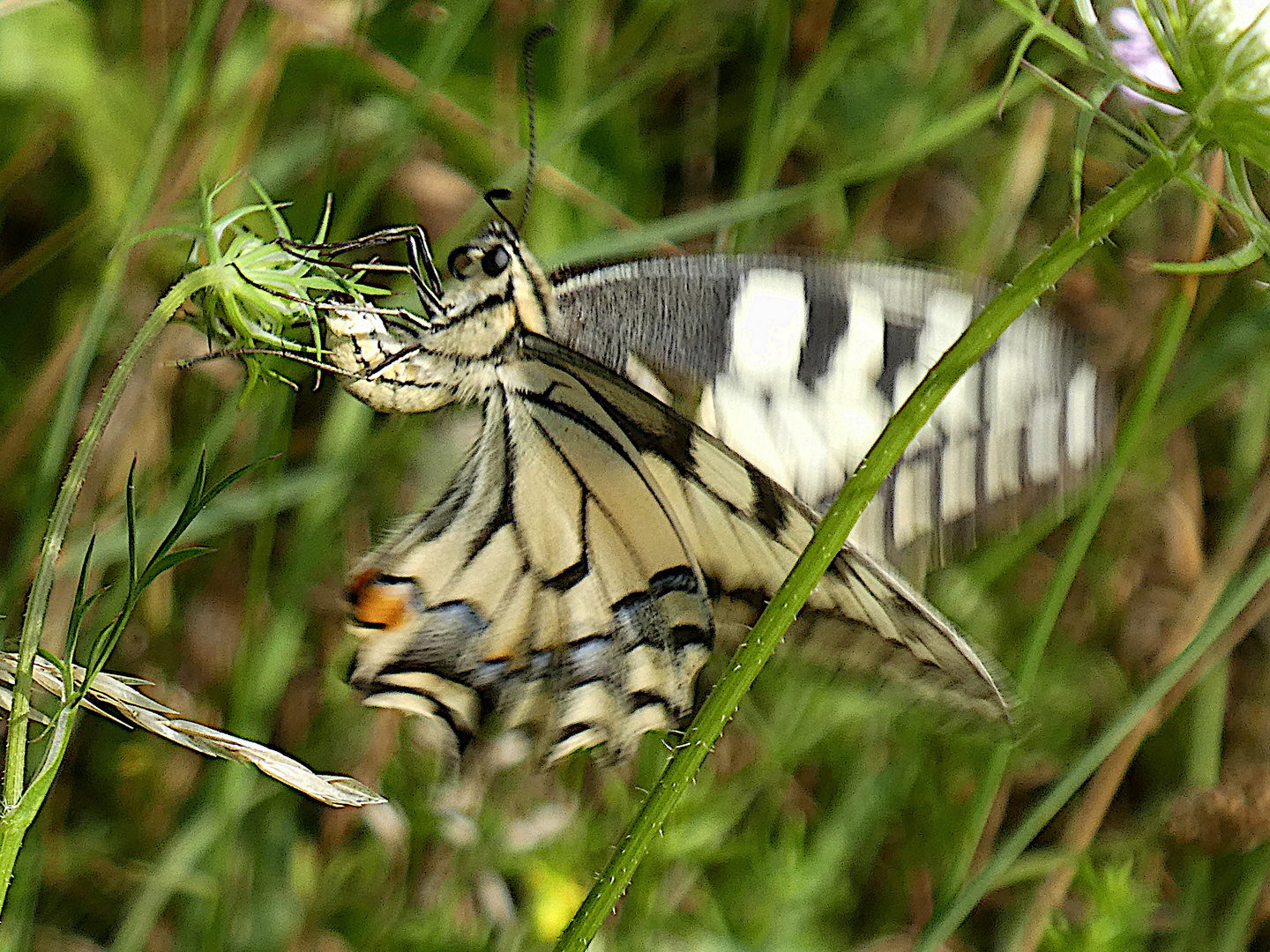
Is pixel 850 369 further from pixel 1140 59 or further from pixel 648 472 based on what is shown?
pixel 1140 59

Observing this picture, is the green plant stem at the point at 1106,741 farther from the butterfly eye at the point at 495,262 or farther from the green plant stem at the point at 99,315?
the green plant stem at the point at 99,315

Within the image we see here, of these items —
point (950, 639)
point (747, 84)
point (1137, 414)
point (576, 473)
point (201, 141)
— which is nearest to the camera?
point (950, 639)

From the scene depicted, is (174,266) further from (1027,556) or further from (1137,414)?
(1027,556)

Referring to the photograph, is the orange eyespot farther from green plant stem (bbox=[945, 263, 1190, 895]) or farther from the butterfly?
green plant stem (bbox=[945, 263, 1190, 895])

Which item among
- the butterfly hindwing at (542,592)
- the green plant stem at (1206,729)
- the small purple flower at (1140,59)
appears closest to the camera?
the small purple flower at (1140,59)

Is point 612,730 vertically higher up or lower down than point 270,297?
lower down

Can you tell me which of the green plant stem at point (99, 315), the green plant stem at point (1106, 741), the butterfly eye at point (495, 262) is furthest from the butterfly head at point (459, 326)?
the green plant stem at point (1106, 741)

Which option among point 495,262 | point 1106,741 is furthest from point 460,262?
point 1106,741

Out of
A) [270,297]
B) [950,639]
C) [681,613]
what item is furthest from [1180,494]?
[270,297]
